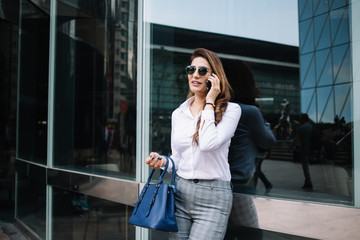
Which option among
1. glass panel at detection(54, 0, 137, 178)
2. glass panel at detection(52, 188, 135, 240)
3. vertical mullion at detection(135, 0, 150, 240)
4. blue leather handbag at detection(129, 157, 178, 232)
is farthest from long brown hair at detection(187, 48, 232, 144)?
glass panel at detection(54, 0, 137, 178)

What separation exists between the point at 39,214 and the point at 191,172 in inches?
142

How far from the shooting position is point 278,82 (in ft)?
19.3

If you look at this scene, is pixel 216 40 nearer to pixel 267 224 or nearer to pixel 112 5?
pixel 112 5

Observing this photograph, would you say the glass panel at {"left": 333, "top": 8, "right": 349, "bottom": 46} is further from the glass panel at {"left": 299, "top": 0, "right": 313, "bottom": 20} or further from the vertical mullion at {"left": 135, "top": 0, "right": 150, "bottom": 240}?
the vertical mullion at {"left": 135, "top": 0, "right": 150, "bottom": 240}

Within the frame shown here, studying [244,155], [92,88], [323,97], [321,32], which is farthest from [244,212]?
[323,97]

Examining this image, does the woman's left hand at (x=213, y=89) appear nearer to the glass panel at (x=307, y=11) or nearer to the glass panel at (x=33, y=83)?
the glass panel at (x=307, y=11)

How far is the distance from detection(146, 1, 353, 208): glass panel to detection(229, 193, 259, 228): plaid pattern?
180 mm

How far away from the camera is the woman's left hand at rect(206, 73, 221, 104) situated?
5.79 ft

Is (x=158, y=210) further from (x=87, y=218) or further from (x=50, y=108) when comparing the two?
(x=50, y=108)

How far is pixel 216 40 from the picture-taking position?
14.0 feet

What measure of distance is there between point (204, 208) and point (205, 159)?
0.92ft

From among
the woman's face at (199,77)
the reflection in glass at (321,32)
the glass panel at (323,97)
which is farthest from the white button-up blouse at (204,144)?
the glass panel at (323,97)

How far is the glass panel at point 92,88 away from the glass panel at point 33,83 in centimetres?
34

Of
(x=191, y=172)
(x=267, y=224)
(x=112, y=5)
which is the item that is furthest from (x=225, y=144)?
(x=112, y=5)
